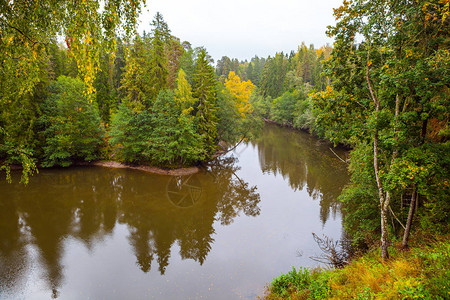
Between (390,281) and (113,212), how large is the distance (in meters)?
15.1

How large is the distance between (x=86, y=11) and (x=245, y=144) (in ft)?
112

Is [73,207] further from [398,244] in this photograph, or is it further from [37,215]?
[398,244]

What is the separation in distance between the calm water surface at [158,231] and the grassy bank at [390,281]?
2228 millimetres

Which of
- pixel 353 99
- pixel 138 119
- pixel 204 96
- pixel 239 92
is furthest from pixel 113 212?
pixel 239 92

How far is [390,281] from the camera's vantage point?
16.9ft

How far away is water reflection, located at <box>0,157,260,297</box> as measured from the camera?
1142cm

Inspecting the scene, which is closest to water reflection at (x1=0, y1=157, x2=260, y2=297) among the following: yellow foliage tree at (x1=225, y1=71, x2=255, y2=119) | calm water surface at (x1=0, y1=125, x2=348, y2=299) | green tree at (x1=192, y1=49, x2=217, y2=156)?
calm water surface at (x1=0, y1=125, x2=348, y2=299)

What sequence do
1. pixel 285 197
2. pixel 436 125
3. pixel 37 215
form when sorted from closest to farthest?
pixel 436 125
pixel 37 215
pixel 285 197

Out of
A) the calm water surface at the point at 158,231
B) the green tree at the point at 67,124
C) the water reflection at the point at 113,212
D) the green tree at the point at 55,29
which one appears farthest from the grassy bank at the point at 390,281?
the green tree at the point at 67,124

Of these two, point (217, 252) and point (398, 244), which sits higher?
point (398, 244)

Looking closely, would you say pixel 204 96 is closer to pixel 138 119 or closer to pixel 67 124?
pixel 138 119

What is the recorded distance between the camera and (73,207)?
16062mm

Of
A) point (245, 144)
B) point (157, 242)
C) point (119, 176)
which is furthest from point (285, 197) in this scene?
point (245, 144)

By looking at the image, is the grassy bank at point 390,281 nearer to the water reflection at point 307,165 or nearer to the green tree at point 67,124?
the water reflection at point 307,165
